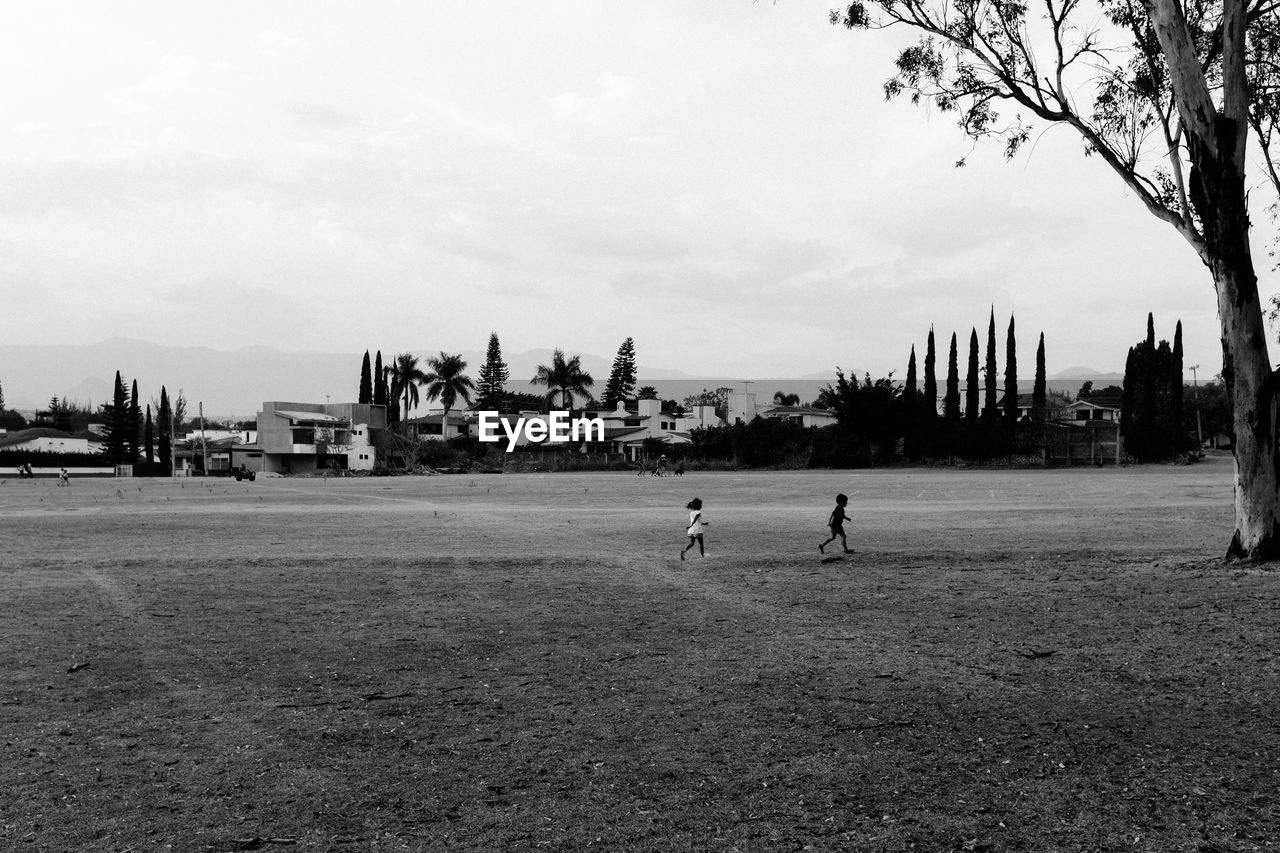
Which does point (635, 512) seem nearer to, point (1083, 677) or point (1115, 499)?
point (1115, 499)

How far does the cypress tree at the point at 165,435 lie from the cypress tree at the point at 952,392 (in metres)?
70.6

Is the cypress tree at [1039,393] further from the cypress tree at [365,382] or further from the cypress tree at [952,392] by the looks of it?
the cypress tree at [365,382]

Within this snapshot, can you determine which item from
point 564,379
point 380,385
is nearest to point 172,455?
point 380,385

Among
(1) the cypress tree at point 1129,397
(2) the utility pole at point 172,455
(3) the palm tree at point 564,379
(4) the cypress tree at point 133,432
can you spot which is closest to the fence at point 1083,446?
(1) the cypress tree at point 1129,397

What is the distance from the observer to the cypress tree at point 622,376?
452ft

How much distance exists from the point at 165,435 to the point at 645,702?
11150 centimetres

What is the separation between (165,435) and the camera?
108 m

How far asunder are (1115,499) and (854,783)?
116 ft

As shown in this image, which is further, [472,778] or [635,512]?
[635,512]

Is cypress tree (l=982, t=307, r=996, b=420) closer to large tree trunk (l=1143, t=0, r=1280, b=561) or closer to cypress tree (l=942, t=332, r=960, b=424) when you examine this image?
cypress tree (l=942, t=332, r=960, b=424)

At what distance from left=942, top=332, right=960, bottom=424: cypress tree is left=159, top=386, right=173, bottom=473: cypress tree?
7064 cm

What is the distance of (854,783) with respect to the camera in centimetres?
668

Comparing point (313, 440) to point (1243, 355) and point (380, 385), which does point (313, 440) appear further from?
point (1243, 355)

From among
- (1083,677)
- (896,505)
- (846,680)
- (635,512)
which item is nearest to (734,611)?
(846,680)
